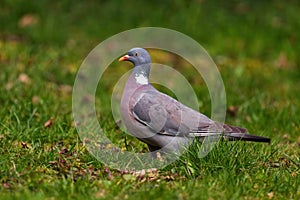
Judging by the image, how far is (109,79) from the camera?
8.19 m

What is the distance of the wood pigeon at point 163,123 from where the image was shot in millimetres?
4980

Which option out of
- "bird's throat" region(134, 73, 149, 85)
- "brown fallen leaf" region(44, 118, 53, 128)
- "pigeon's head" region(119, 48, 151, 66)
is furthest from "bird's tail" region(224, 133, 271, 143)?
"brown fallen leaf" region(44, 118, 53, 128)

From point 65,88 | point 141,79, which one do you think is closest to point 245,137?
point 141,79

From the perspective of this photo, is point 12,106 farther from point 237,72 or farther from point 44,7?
point 44,7

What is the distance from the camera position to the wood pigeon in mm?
4980

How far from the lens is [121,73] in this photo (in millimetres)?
8453

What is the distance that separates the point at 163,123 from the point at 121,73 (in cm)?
353

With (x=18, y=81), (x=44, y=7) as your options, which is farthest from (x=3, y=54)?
(x=44, y=7)

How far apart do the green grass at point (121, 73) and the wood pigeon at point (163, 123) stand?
0.81ft

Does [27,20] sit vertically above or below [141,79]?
below

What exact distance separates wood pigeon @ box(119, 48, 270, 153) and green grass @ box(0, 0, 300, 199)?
0.25 metres

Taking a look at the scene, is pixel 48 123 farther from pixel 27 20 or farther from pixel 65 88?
pixel 27 20

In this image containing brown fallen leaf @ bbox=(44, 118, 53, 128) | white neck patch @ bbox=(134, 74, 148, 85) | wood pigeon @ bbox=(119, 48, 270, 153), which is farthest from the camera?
brown fallen leaf @ bbox=(44, 118, 53, 128)

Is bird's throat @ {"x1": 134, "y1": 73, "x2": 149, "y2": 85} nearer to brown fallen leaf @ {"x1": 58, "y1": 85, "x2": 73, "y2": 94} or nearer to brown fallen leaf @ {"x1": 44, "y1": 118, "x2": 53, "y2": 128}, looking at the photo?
brown fallen leaf @ {"x1": 44, "y1": 118, "x2": 53, "y2": 128}
